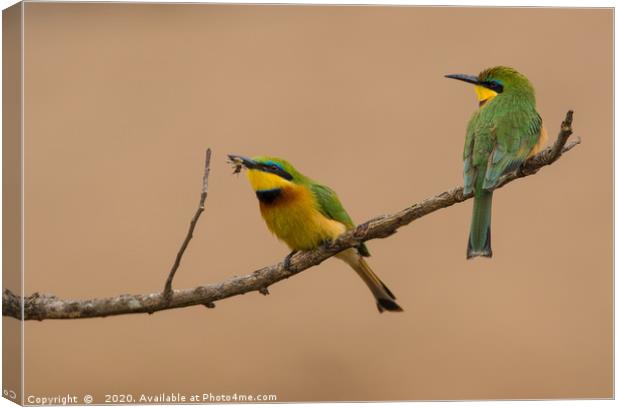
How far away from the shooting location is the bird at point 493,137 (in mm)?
3611

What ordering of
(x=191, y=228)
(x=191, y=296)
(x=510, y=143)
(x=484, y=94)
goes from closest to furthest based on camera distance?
(x=191, y=228)
(x=191, y=296)
(x=510, y=143)
(x=484, y=94)

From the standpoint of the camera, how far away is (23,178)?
11.7 ft

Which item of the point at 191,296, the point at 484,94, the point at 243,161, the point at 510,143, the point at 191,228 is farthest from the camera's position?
the point at 484,94

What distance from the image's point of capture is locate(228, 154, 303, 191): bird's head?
3.81 metres

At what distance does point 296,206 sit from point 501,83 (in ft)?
3.14

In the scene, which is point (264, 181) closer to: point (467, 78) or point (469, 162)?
point (469, 162)

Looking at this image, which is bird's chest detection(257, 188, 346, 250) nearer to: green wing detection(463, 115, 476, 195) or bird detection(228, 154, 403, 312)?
bird detection(228, 154, 403, 312)

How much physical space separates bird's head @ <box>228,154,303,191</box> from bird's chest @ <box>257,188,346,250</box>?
33 mm

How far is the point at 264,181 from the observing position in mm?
3834

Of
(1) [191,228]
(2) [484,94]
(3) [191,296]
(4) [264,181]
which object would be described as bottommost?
(3) [191,296]

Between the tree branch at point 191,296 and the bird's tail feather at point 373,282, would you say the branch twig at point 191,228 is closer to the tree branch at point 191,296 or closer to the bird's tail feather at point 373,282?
the tree branch at point 191,296

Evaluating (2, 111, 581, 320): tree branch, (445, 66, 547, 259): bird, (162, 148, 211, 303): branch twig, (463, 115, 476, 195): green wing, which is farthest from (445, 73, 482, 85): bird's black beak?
(162, 148, 211, 303): branch twig

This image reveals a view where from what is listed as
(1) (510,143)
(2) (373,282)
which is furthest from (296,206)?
(1) (510,143)

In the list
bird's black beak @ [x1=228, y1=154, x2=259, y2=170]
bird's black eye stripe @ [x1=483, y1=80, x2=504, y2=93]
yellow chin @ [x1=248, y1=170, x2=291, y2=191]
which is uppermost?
bird's black eye stripe @ [x1=483, y1=80, x2=504, y2=93]
